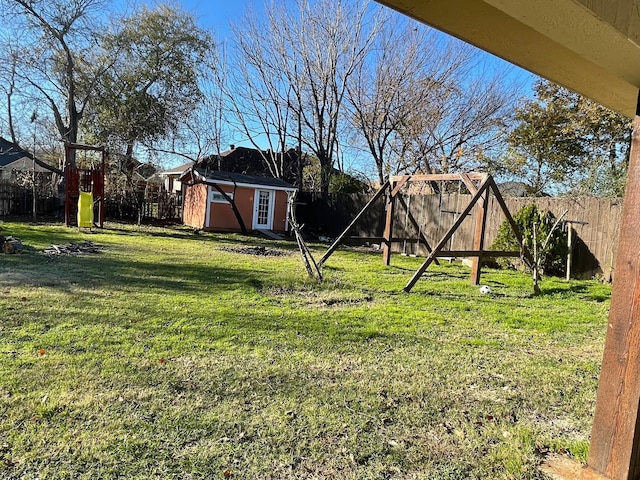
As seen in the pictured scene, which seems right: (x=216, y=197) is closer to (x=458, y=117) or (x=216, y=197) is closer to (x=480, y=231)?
(x=458, y=117)

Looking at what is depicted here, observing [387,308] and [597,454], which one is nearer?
[597,454]

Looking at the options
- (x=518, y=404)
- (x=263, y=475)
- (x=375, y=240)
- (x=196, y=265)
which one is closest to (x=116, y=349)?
(x=263, y=475)

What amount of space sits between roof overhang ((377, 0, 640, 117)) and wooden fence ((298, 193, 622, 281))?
6.47 m

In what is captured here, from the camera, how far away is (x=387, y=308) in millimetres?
5172

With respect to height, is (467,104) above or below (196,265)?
above

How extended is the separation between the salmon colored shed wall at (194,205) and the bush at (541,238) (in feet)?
36.0

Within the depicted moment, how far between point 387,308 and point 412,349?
1478mm

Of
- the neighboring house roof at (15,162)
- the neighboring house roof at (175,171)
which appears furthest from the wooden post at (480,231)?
the neighboring house roof at (175,171)

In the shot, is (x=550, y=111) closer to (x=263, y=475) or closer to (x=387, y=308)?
(x=387, y=308)

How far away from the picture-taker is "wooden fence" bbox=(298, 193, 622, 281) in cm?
788

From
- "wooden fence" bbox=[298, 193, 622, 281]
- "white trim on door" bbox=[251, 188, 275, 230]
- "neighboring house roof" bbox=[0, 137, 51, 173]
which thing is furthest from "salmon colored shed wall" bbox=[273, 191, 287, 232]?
"neighboring house roof" bbox=[0, 137, 51, 173]

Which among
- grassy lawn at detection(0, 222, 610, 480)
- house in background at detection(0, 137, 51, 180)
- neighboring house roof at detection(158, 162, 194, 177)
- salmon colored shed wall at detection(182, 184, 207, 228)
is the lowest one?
grassy lawn at detection(0, 222, 610, 480)

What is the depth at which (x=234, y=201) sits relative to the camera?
1645cm

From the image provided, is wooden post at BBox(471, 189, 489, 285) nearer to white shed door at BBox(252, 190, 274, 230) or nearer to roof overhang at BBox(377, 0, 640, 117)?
roof overhang at BBox(377, 0, 640, 117)
